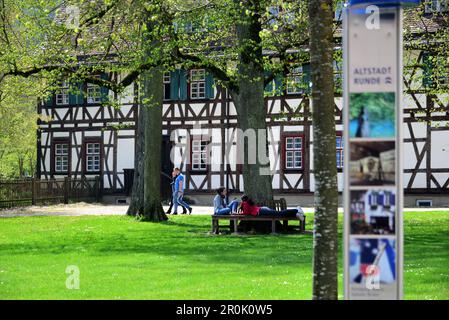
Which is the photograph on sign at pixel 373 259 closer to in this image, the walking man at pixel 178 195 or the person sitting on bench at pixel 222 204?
the person sitting on bench at pixel 222 204

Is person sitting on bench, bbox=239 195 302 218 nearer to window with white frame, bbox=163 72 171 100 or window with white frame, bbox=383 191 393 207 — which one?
window with white frame, bbox=383 191 393 207

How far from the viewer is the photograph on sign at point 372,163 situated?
6559mm

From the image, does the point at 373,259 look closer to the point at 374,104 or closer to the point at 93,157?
the point at 374,104

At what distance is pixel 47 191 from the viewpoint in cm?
3603

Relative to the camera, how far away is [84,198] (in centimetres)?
3822

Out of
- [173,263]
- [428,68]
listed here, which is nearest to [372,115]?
[173,263]

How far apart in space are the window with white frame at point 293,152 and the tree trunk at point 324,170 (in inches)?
1097

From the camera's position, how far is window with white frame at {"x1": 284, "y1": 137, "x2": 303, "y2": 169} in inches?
1401

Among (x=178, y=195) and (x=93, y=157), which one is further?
(x=93, y=157)

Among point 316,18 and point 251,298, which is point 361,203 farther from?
point 251,298

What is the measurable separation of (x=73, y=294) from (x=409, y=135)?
24.5 m

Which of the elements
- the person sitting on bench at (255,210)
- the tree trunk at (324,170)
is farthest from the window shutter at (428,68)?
the tree trunk at (324,170)

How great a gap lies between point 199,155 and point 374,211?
3102 cm

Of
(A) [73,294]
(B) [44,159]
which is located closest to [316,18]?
(A) [73,294]
